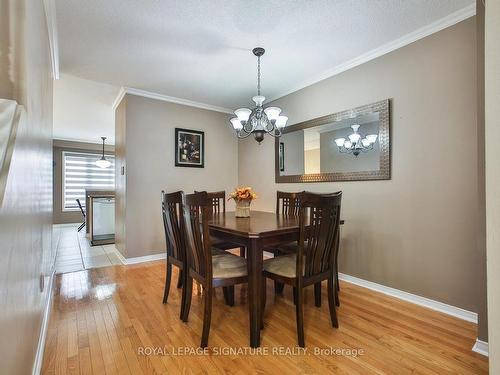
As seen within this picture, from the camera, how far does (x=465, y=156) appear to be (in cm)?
202

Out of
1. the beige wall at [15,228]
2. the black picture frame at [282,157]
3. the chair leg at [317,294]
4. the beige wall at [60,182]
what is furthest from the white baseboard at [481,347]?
the beige wall at [60,182]

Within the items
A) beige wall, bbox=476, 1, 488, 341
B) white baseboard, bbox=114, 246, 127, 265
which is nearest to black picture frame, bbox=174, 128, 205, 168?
white baseboard, bbox=114, 246, 127, 265

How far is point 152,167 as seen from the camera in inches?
147

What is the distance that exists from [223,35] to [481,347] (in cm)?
305

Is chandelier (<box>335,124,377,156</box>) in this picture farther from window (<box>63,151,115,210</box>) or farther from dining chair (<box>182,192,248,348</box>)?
window (<box>63,151,115,210</box>)

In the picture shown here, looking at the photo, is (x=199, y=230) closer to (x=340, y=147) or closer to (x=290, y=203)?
(x=290, y=203)

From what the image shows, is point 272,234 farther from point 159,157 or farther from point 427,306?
point 159,157

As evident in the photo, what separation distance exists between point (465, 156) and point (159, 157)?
3.57m

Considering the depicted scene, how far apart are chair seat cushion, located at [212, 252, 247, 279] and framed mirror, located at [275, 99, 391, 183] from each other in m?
1.64

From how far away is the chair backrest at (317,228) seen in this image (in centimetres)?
170

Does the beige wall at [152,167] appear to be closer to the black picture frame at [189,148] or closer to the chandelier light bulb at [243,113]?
the black picture frame at [189,148]

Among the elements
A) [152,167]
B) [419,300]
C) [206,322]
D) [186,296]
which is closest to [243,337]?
[206,322]

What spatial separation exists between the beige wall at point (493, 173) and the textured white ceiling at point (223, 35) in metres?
1.45

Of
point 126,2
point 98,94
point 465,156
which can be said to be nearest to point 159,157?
point 98,94
